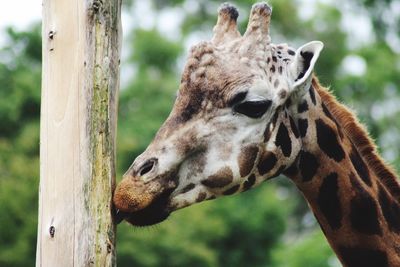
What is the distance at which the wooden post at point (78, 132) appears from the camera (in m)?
6.00

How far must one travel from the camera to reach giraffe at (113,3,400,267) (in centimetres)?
631

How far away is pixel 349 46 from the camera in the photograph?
44.1 m

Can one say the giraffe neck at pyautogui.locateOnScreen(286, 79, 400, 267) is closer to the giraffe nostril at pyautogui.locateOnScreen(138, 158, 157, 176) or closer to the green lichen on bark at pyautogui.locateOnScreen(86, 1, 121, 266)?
the giraffe nostril at pyautogui.locateOnScreen(138, 158, 157, 176)

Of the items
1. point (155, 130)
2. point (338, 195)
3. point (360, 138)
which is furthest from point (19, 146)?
point (338, 195)

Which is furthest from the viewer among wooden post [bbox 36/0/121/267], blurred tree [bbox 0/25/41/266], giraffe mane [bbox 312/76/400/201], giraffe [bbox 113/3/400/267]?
blurred tree [bbox 0/25/41/266]

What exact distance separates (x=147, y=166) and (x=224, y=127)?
2.10 ft

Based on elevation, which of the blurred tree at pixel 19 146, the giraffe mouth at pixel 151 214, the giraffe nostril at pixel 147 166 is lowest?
the blurred tree at pixel 19 146

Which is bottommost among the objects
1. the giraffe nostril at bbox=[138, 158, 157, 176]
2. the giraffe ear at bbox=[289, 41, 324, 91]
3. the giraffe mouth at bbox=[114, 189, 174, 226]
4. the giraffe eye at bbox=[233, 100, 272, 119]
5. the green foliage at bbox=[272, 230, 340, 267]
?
the green foliage at bbox=[272, 230, 340, 267]

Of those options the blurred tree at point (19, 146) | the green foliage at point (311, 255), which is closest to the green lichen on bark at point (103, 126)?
the blurred tree at point (19, 146)

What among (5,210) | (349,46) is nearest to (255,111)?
(5,210)

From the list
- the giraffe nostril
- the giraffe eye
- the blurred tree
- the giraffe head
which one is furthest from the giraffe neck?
the blurred tree

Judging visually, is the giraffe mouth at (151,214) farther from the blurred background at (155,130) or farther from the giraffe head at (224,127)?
the blurred background at (155,130)

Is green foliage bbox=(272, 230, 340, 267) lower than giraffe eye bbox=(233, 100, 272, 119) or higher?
lower

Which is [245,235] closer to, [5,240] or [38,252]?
[5,240]
